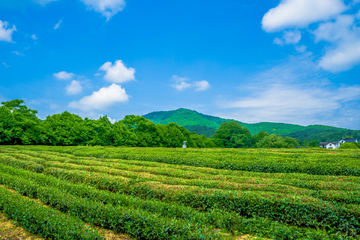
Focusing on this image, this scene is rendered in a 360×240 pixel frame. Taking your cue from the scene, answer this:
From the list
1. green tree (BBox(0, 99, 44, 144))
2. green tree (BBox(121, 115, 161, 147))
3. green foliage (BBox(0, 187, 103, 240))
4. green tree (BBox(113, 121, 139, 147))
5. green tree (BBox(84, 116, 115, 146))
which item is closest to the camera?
green foliage (BBox(0, 187, 103, 240))

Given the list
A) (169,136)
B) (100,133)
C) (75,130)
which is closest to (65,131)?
(75,130)

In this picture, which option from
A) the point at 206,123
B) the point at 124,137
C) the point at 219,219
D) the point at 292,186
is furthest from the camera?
the point at 206,123

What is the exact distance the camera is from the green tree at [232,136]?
6362cm

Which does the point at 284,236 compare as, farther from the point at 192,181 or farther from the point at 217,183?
the point at 192,181

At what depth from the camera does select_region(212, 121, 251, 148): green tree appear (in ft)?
209

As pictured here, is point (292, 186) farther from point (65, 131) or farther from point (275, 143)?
point (275, 143)

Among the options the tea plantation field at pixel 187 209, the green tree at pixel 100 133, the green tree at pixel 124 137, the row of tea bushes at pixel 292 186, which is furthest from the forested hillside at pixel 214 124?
the tea plantation field at pixel 187 209

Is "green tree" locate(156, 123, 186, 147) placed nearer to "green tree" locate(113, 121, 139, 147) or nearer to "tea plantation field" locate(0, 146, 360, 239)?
"green tree" locate(113, 121, 139, 147)

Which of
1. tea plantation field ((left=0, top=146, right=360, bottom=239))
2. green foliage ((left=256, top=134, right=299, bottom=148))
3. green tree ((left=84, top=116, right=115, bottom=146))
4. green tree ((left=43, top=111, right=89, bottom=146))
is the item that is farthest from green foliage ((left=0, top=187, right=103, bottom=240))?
green foliage ((left=256, top=134, right=299, bottom=148))

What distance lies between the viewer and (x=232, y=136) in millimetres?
64500

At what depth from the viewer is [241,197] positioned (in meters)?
7.35

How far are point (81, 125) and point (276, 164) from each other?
135 feet

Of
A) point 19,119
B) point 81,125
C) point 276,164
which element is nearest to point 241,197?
point 276,164

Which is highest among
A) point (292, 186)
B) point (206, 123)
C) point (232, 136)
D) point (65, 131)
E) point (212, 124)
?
point (206, 123)
